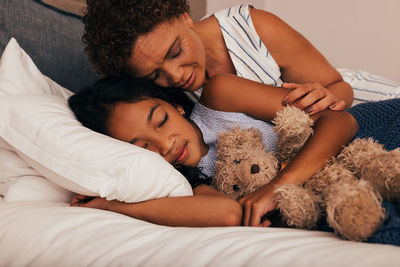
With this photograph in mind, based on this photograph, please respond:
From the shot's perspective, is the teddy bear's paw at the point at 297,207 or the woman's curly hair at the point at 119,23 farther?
the woman's curly hair at the point at 119,23

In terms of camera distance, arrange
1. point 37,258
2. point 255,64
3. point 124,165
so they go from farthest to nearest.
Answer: point 255,64 → point 124,165 → point 37,258

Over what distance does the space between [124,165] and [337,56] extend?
7.08 ft

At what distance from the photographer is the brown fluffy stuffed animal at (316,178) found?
565 millimetres

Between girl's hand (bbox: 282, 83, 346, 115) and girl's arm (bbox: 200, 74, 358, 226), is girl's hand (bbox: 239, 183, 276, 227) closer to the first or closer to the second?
girl's arm (bbox: 200, 74, 358, 226)

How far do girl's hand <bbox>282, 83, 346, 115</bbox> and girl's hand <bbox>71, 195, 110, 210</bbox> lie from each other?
0.51m

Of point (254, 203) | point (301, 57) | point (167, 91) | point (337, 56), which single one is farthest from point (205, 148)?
point (337, 56)

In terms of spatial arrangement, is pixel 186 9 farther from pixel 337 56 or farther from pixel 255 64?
pixel 337 56

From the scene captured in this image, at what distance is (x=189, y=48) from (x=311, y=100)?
38 centimetres

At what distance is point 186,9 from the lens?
117 cm

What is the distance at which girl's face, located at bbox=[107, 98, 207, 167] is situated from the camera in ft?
3.10

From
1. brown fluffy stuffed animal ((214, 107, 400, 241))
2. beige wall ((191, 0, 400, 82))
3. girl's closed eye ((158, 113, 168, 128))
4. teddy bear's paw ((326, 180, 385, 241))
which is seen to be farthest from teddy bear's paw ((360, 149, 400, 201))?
beige wall ((191, 0, 400, 82))

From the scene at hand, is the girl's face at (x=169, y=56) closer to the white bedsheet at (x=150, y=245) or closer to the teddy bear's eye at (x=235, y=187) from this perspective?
the teddy bear's eye at (x=235, y=187)

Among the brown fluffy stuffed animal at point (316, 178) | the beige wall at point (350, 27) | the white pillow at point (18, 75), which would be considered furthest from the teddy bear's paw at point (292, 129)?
the beige wall at point (350, 27)

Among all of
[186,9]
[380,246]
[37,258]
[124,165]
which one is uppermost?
[186,9]
